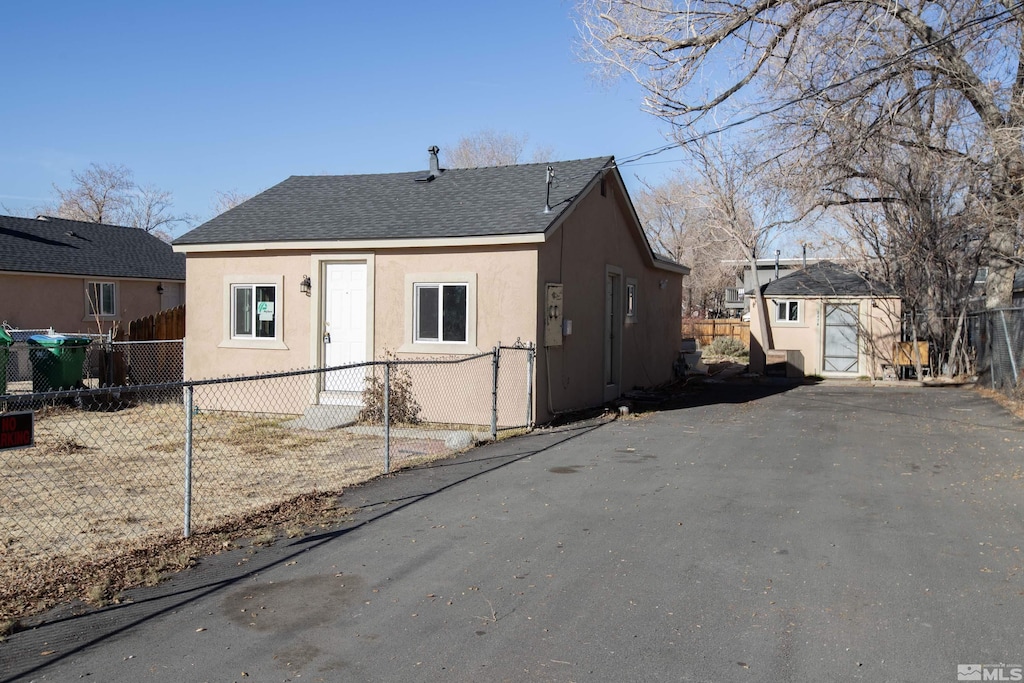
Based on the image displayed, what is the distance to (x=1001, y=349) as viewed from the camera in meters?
18.1

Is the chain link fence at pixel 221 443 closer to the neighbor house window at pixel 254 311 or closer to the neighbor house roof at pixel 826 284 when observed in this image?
the neighbor house window at pixel 254 311

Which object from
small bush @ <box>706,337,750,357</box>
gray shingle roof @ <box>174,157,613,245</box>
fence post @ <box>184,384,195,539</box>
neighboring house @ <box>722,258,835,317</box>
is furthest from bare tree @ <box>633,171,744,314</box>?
fence post @ <box>184,384,195,539</box>

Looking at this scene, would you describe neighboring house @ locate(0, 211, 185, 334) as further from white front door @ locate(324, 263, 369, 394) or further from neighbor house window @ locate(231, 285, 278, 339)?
white front door @ locate(324, 263, 369, 394)

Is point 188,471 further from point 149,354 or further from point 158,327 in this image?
point 158,327

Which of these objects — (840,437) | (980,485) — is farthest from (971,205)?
(980,485)

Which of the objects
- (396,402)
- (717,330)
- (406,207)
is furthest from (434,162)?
(717,330)

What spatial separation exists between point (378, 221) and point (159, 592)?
1010cm

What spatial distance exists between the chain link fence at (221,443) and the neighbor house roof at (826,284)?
15233mm

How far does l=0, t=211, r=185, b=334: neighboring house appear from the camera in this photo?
974 inches

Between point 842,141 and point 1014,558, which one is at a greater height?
point 842,141

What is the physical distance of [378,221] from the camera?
14.8 m

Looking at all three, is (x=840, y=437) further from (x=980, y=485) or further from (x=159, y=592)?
(x=159, y=592)

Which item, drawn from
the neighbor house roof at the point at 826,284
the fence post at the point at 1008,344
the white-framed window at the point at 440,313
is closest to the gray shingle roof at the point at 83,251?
the white-framed window at the point at 440,313

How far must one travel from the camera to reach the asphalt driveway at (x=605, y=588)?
438 cm
